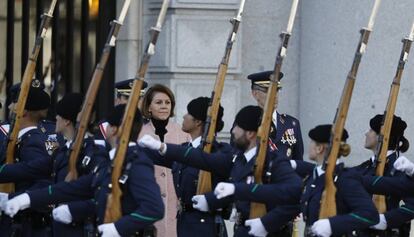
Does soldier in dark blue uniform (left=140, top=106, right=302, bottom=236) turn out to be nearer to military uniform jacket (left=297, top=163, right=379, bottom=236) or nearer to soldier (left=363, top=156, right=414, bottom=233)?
military uniform jacket (left=297, top=163, right=379, bottom=236)

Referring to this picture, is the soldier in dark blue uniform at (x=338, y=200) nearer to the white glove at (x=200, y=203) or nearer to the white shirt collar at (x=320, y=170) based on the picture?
the white shirt collar at (x=320, y=170)

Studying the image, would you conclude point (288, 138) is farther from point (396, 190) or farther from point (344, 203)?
point (344, 203)

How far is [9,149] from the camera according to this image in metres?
12.6

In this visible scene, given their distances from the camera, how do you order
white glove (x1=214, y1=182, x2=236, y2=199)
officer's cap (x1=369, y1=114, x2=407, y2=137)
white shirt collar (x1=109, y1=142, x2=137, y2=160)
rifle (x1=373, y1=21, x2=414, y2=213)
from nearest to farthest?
white shirt collar (x1=109, y1=142, x2=137, y2=160)
white glove (x1=214, y1=182, x2=236, y2=199)
rifle (x1=373, y1=21, x2=414, y2=213)
officer's cap (x1=369, y1=114, x2=407, y2=137)

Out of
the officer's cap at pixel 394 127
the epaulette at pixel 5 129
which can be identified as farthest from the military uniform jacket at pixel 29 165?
the officer's cap at pixel 394 127

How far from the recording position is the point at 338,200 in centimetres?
1138

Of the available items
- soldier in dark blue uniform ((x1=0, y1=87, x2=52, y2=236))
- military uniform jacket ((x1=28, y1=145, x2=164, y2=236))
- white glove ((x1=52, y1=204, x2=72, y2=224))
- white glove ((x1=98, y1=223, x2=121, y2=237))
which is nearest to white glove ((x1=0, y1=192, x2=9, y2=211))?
soldier in dark blue uniform ((x1=0, y1=87, x2=52, y2=236))

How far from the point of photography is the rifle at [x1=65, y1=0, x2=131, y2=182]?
11.6m

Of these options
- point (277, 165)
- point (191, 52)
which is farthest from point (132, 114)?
point (191, 52)

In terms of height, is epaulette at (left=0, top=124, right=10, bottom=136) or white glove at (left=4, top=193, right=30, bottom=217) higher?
epaulette at (left=0, top=124, right=10, bottom=136)

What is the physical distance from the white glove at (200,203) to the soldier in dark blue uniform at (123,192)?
1.02 m

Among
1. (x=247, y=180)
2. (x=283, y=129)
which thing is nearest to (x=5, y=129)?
(x=283, y=129)

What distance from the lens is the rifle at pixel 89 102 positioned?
11586 millimetres

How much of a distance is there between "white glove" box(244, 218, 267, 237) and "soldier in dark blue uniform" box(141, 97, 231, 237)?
82 centimetres
